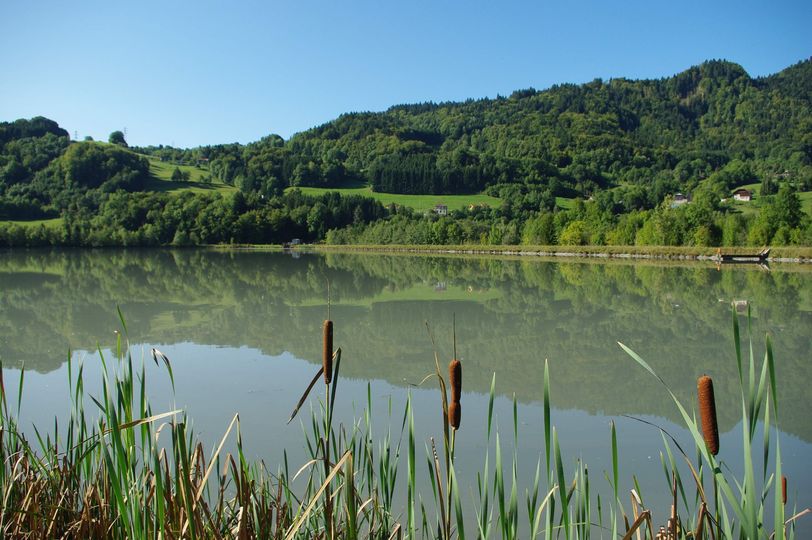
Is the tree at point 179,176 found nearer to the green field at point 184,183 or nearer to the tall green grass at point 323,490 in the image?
the green field at point 184,183

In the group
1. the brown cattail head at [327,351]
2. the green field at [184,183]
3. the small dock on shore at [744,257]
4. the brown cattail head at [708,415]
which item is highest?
the green field at [184,183]

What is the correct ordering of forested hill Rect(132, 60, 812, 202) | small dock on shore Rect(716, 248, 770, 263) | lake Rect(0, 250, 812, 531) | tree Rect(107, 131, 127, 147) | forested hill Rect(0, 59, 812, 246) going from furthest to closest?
tree Rect(107, 131, 127, 147) < forested hill Rect(132, 60, 812, 202) < forested hill Rect(0, 59, 812, 246) < small dock on shore Rect(716, 248, 770, 263) < lake Rect(0, 250, 812, 531)

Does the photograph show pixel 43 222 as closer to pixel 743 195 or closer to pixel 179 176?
pixel 179 176

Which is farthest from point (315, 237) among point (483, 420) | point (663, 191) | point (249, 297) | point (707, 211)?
point (483, 420)

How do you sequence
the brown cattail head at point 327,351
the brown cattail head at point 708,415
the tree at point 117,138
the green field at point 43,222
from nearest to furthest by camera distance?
the brown cattail head at point 708,415 → the brown cattail head at point 327,351 → the green field at point 43,222 → the tree at point 117,138

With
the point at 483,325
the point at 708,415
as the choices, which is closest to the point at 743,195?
the point at 483,325

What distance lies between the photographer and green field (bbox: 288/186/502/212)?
321 ft

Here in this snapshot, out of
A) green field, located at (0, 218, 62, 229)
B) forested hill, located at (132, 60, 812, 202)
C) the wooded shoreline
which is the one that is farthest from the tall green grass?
forested hill, located at (132, 60, 812, 202)

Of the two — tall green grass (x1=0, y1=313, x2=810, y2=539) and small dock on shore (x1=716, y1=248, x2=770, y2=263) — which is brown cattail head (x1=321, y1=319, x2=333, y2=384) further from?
small dock on shore (x1=716, y1=248, x2=770, y2=263)

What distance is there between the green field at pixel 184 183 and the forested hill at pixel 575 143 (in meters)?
3.43

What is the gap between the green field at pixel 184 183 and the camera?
96500 millimetres

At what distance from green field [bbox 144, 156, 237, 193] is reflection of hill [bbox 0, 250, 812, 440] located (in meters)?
76.1

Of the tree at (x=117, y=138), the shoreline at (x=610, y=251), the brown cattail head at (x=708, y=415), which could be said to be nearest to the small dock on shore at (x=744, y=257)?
the shoreline at (x=610, y=251)

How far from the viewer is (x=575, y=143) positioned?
145 meters
